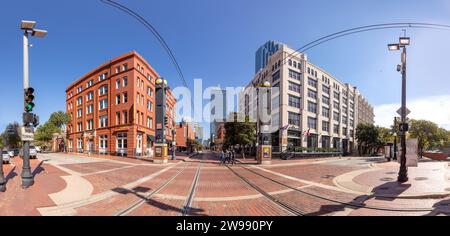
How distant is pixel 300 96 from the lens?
46.4 m

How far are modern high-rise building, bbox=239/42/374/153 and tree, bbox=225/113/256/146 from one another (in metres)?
4.84

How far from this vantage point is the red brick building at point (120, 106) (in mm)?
36125

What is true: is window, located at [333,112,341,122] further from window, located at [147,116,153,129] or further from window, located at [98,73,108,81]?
window, located at [98,73,108,81]

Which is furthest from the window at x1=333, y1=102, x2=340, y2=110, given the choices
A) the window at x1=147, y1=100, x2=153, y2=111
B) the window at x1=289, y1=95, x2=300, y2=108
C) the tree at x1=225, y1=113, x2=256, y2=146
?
the window at x1=147, y1=100, x2=153, y2=111

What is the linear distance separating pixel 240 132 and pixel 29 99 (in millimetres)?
28550

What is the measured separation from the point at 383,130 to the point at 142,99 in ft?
192

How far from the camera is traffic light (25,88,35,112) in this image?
9852 millimetres

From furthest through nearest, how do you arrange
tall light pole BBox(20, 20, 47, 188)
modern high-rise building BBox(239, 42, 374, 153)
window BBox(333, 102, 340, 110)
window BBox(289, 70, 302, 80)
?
window BBox(333, 102, 340, 110), window BBox(289, 70, 302, 80), modern high-rise building BBox(239, 42, 374, 153), tall light pole BBox(20, 20, 47, 188)

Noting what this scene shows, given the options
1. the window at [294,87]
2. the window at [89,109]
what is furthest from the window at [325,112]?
the window at [89,109]

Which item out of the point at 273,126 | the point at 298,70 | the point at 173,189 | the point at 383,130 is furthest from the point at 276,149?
the point at 383,130

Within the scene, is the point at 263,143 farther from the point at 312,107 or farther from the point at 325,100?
the point at 325,100

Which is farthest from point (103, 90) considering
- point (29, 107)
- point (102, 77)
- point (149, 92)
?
point (29, 107)

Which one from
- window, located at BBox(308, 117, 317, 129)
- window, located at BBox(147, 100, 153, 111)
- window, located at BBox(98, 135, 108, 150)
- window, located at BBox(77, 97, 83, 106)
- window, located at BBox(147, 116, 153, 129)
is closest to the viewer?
window, located at BBox(98, 135, 108, 150)

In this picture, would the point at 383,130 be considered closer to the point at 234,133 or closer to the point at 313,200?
the point at 234,133
